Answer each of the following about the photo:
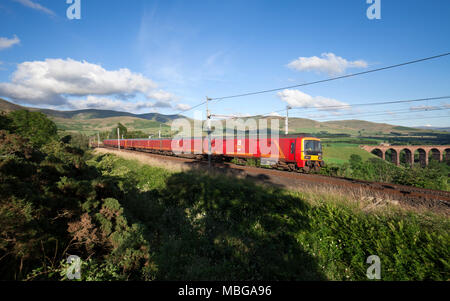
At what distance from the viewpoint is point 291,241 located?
19.6 feet

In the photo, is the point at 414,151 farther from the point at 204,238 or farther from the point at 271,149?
the point at 204,238

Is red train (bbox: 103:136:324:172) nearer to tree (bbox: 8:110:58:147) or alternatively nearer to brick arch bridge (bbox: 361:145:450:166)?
tree (bbox: 8:110:58:147)

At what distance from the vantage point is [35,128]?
2934 centimetres

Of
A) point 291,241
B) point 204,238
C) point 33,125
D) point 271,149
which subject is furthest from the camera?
point 33,125

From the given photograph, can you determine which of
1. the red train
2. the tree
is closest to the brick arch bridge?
the red train

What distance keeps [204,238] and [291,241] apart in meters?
2.60

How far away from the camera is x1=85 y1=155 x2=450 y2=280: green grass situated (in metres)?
4.67

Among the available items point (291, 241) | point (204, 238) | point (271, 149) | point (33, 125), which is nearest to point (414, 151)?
point (271, 149)

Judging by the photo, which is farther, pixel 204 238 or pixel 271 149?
pixel 271 149

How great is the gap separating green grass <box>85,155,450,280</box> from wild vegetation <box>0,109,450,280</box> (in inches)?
0.9

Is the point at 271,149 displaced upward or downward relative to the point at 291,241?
upward
